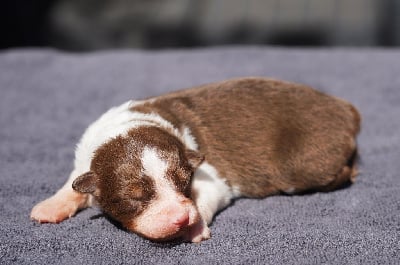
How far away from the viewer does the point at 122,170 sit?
252 centimetres

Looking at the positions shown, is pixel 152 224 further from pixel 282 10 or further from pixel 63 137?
pixel 282 10

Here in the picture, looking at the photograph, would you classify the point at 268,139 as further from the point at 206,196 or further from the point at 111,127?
the point at 111,127

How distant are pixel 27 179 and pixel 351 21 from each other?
3.75 metres

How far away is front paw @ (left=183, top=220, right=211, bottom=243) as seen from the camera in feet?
8.65

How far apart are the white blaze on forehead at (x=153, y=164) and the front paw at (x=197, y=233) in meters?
0.30

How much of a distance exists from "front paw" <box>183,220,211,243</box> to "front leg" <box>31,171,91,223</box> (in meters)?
0.61

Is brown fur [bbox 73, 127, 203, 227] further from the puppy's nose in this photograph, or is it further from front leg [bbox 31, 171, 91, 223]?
front leg [bbox 31, 171, 91, 223]

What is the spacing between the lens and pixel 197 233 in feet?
8.71

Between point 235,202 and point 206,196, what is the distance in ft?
1.03

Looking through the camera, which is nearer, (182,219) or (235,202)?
(182,219)

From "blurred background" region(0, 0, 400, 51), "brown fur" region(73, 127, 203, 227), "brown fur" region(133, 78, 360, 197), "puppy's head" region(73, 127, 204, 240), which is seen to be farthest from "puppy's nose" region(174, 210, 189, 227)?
"blurred background" region(0, 0, 400, 51)

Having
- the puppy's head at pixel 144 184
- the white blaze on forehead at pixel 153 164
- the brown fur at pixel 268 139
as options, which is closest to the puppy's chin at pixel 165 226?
the puppy's head at pixel 144 184

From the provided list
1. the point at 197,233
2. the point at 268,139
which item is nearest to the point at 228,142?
the point at 268,139

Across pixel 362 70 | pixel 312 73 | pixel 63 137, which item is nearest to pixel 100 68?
pixel 63 137
